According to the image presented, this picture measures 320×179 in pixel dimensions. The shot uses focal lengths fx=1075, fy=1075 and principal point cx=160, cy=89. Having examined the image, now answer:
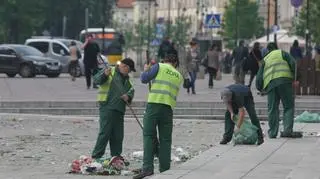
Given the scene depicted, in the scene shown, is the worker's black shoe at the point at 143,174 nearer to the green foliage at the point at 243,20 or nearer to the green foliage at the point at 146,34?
the green foliage at the point at 146,34

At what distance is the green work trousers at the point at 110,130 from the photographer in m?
15.1

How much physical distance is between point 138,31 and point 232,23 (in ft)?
83.9

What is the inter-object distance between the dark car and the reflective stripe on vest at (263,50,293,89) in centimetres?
3059

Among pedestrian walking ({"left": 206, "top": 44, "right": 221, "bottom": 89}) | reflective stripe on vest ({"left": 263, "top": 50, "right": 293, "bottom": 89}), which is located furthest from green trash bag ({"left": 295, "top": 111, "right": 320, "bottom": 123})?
pedestrian walking ({"left": 206, "top": 44, "right": 221, "bottom": 89})

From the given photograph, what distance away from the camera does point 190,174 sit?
13.3 m

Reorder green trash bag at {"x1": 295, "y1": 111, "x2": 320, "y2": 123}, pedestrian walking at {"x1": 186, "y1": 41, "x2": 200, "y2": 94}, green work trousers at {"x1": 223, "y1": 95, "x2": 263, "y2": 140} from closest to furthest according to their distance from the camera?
green work trousers at {"x1": 223, "y1": 95, "x2": 263, "y2": 140}, green trash bag at {"x1": 295, "y1": 111, "x2": 320, "y2": 123}, pedestrian walking at {"x1": 186, "y1": 41, "x2": 200, "y2": 94}

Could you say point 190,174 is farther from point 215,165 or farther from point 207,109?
point 207,109

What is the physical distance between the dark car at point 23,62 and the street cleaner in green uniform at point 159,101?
114 ft

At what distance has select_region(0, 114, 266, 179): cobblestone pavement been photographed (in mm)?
15914

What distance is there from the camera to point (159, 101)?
13.8 metres

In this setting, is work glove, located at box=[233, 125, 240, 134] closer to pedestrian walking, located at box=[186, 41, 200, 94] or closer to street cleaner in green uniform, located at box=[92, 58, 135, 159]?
→ street cleaner in green uniform, located at box=[92, 58, 135, 159]

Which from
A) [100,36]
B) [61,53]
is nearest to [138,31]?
[100,36]

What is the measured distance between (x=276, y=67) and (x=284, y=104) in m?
0.66

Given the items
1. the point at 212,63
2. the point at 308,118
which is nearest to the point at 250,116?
the point at 308,118
